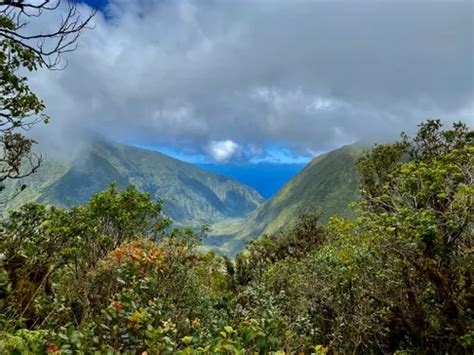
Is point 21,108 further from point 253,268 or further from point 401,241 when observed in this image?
point 253,268

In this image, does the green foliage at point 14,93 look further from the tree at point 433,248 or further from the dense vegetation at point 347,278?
the tree at point 433,248

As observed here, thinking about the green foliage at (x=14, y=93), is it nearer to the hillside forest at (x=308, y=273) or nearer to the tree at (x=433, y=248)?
the hillside forest at (x=308, y=273)

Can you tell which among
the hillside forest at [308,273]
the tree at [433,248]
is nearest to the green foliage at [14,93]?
the hillside forest at [308,273]

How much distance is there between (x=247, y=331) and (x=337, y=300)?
1089 cm

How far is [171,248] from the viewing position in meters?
12.9

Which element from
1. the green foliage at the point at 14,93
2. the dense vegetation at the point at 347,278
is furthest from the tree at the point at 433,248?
the green foliage at the point at 14,93

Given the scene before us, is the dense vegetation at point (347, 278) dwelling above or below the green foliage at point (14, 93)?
below

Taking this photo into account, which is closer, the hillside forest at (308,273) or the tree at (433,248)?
the hillside forest at (308,273)

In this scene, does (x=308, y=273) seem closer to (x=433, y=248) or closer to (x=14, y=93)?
(x=433, y=248)

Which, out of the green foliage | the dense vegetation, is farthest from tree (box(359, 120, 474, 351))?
the green foliage

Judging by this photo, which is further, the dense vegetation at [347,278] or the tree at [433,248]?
the tree at [433,248]

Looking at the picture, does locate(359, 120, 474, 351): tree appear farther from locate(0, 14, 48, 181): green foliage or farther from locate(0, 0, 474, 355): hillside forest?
locate(0, 14, 48, 181): green foliage

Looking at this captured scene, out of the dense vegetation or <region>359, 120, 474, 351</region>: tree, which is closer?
the dense vegetation

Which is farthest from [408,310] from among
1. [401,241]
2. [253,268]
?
[253,268]
